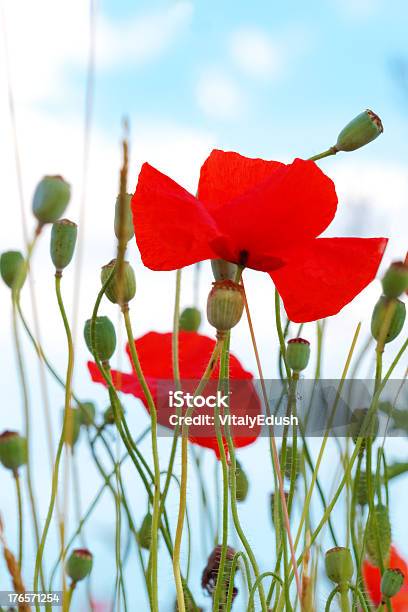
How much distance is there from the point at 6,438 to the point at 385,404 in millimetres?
314

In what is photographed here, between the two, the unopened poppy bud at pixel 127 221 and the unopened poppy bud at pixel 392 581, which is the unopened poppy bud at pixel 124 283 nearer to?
the unopened poppy bud at pixel 127 221

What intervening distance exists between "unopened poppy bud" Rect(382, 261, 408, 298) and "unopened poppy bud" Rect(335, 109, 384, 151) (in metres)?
0.09

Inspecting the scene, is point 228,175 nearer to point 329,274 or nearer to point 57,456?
point 329,274

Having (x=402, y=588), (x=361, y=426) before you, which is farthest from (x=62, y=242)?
(x=402, y=588)

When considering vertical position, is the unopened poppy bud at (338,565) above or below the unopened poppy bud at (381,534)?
below

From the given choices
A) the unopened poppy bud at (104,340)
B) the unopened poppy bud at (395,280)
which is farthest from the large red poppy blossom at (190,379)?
the unopened poppy bud at (395,280)

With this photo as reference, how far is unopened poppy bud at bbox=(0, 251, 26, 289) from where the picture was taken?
2.35 feet

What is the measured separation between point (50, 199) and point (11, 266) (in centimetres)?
9

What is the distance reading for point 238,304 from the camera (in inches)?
21.1

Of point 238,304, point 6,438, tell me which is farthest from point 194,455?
point 238,304

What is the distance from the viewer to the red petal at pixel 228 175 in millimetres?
636

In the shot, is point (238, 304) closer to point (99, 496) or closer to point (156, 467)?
point (156, 467)

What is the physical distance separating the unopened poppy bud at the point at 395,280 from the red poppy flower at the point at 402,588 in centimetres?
29

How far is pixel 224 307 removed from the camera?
53 cm
